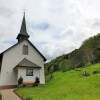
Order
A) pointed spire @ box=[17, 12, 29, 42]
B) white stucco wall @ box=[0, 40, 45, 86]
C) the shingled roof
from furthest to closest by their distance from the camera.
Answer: pointed spire @ box=[17, 12, 29, 42] < white stucco wall @ box=[0, 40, 45, 86] < the shingled roof

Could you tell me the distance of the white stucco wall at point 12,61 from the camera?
3483 centimetres

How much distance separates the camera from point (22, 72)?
34.4 metres

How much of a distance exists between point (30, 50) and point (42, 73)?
5294 mm

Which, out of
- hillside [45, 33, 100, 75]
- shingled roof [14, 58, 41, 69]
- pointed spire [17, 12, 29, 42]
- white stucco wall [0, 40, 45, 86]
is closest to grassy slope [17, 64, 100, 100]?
shingled roof [14, 58, 41, 69]

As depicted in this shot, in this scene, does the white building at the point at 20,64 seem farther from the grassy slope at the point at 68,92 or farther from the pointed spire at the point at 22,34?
the grassy slope at the point at 68,92

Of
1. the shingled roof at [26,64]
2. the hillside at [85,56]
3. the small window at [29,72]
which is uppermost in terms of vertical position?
the hillside at [85,56]

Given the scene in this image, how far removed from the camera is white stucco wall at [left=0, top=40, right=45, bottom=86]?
114ft

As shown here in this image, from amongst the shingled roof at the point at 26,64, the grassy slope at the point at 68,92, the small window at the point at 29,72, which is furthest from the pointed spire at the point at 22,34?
the grassy slope at the point at 68,92

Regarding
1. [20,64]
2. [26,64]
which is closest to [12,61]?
[20,64]

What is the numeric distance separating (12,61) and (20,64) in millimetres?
2215

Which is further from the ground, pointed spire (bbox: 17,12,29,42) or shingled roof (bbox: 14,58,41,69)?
pointed spire (bbox: 17,12,29,42)

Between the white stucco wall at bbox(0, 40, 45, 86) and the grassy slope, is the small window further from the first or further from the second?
the grassy slope

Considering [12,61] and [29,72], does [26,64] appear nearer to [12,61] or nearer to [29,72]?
[29,72]

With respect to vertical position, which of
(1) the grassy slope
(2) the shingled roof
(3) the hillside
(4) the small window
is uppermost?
(3) the hillside
